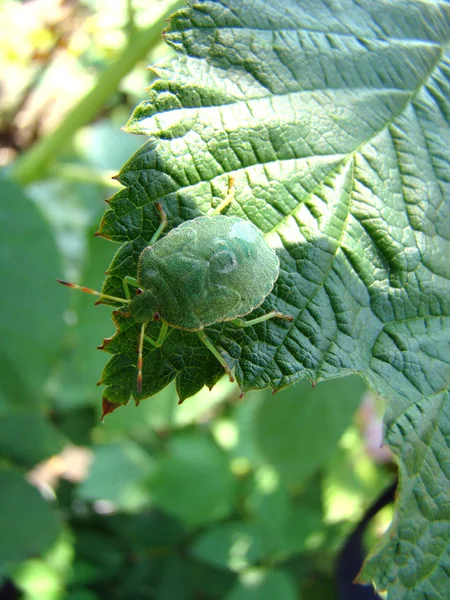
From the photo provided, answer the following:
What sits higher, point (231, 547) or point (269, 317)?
point (269, 317)

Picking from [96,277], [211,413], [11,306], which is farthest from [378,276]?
[211,413]

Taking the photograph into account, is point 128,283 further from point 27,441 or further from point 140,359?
point 27,441

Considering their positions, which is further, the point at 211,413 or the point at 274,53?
the point at 211,413

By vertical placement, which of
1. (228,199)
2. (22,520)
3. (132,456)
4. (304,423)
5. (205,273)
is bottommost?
(132,456)

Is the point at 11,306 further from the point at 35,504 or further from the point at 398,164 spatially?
the point at 398,164

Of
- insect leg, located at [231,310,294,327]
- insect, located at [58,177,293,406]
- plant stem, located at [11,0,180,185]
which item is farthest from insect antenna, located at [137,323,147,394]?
plant stem, located at [11,0,180,185]

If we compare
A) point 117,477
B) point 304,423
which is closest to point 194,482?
point 117,477
